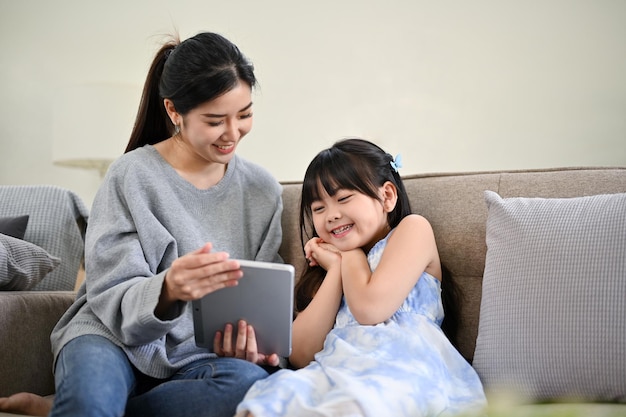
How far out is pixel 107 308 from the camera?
4.53ft

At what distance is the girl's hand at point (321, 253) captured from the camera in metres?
1.56

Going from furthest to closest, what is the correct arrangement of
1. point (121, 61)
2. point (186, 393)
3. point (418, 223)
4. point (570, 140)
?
point (121, 61) → point (570, 140) → point (418, 223) → point (186, 393)

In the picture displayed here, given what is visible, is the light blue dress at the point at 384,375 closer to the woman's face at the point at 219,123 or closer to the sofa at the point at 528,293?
the sofa at the point at 528,293

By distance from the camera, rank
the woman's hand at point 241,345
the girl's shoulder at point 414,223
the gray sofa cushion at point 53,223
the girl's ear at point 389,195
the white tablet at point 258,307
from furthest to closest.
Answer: the gray sofa cushion at point 53,223 < the girl's ear at point 389,195 < the girl's shoulder at point 414,223 < the woman's hand at point 241,345 < the white tablet at point 258,307

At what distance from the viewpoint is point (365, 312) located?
141 cm

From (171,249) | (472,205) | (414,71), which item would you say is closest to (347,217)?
(472,205)

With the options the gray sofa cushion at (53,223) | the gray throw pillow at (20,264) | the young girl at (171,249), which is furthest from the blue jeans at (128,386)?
the gray sofa cushion at (53,223)

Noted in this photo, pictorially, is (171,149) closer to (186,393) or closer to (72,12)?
(186,393)

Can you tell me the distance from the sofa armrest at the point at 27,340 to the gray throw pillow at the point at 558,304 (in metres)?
1.02

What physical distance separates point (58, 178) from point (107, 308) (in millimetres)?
2164

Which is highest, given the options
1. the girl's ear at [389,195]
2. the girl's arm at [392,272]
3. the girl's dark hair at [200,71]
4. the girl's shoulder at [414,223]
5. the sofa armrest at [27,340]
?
the girl's dark hair at [200,71]

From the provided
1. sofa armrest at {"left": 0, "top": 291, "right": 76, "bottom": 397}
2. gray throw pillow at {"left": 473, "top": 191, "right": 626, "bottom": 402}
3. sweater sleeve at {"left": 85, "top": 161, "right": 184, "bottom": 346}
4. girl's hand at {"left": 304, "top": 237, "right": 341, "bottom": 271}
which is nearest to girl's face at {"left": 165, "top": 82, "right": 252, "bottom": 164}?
sweater sleeve at {"left": 85, "top": 161, "right": 184, "bottom": 346}

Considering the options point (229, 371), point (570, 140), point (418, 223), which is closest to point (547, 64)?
point (570, 140)

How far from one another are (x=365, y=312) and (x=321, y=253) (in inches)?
8.5
